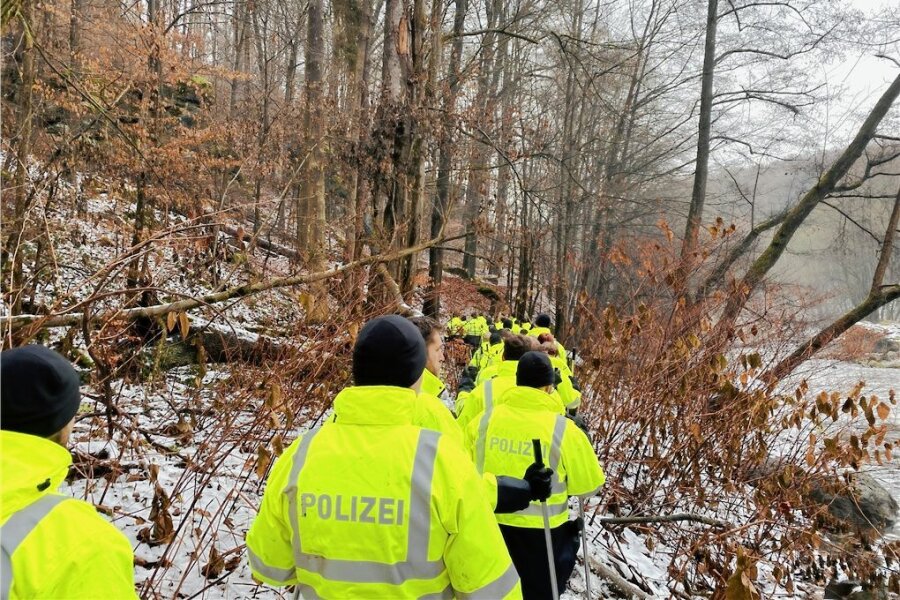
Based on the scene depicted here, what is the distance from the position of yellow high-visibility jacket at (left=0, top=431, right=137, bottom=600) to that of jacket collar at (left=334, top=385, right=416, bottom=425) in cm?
73

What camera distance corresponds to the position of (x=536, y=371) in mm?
3307

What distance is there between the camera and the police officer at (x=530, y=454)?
323 centimetres

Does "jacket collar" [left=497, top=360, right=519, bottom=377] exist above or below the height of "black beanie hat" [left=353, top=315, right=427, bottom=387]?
below

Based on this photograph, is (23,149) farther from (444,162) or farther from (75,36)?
→ (75,36)

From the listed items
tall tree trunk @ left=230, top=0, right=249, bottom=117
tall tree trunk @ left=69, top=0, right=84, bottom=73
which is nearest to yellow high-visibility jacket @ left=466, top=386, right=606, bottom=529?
tall tree trunk @ left=69, top=0, right=84, bottom=73

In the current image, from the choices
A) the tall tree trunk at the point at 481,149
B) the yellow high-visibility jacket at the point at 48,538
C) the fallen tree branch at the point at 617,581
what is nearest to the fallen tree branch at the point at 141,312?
the yellow high-visibility jacket at the point at 48,538

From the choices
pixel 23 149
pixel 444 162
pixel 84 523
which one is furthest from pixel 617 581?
pixel 444 162

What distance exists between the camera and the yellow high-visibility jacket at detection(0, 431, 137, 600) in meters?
1.16

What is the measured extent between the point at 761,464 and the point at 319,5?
39.6 ft

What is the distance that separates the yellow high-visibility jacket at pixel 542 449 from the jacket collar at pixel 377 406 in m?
1.55

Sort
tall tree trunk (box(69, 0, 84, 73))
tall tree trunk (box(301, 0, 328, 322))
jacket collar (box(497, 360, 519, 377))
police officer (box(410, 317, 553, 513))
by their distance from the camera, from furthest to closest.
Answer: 1. tall tree trunk (box(301, 0, 328, 322))
2. tall tree trunk (box(69, 0, 84, 73))
3. jacket collar (box(497, 360, 519, 377))
4. police officer (box(410, 317, 553, 513))

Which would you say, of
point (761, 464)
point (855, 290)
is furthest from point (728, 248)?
point (855, 290)

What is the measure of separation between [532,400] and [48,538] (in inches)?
99.6

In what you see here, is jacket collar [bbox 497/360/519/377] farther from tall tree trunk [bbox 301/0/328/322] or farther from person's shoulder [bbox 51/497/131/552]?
tall tree trunk [bbox 301/0/328/322]
